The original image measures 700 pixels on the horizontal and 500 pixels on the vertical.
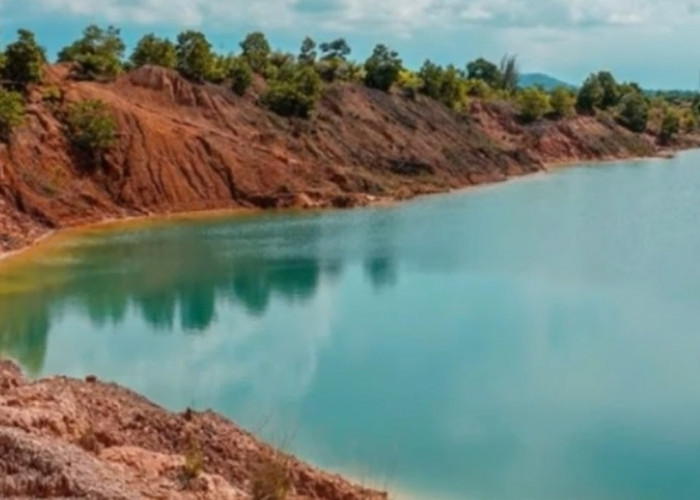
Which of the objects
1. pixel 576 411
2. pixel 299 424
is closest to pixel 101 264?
pixel 299 424

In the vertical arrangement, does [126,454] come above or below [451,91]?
below

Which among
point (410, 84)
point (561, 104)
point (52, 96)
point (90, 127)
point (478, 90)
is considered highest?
point (478, 90)

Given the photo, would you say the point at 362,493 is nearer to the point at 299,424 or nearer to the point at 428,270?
the point at 299,424

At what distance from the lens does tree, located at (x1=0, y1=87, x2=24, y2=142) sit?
4331 cm

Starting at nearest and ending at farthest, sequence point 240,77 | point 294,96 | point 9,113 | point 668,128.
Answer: point 9,113
point 294,96
point 240,77
point 668,128

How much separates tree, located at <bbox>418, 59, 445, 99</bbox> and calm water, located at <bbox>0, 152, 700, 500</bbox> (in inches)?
1089

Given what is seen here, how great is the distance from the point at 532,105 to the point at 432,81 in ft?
43.3

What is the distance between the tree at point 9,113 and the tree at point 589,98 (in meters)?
58.5

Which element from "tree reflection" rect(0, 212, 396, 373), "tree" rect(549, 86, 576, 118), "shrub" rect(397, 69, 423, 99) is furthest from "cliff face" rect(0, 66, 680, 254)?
"tree" rect(549, 86, 576, 118)

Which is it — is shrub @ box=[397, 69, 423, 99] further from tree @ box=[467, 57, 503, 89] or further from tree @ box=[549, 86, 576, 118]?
tree @ box=[467, 57, 503, 89]

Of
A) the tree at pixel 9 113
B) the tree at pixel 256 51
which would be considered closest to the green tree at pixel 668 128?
the tree at pixel 256 51

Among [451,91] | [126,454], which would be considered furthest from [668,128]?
[126,454]

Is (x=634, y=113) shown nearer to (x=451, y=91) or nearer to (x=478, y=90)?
(x=478, y=90)

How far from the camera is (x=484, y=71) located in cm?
10612
